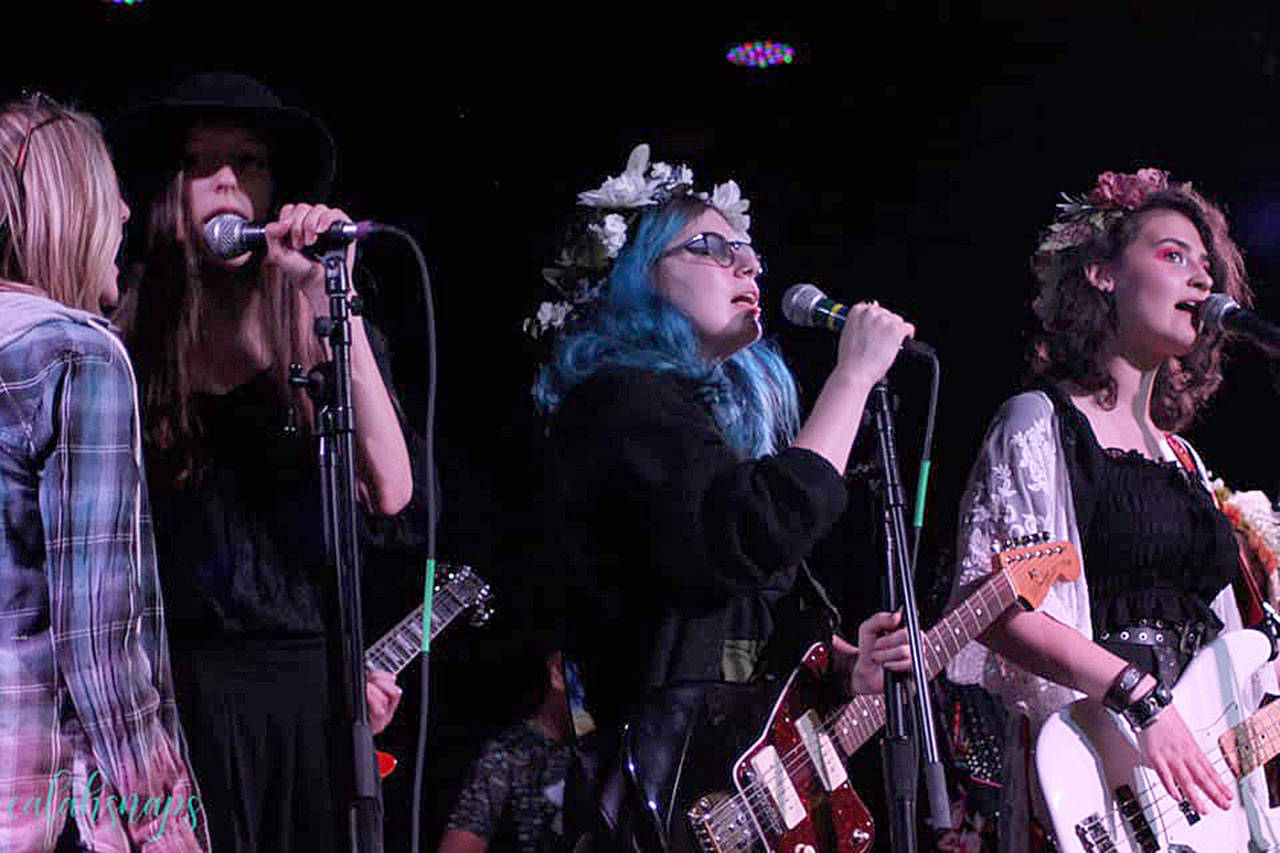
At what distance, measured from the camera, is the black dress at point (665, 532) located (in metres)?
2.69

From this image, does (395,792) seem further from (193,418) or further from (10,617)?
(10,617)

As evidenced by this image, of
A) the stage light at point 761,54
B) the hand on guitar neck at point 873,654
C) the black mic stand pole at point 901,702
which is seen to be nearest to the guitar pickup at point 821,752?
the hand on guitar neck at point 873,654

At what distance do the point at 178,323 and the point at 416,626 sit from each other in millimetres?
1727

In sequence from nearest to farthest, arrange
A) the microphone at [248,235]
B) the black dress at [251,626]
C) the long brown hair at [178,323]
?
1. the microphone at [248,235]
2. the black dress at [251,626]
3. the long brown hair at [178,323]

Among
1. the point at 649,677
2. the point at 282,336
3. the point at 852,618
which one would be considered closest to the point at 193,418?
the point at 282,336

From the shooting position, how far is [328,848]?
238 centimetres

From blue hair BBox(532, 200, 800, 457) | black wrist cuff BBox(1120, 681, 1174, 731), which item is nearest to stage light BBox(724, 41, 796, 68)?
blue hair BBox(532, 200, 800, 457)

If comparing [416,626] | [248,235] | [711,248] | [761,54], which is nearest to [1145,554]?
[711,248]

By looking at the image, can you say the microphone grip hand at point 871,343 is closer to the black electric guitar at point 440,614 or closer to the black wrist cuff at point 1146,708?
the black wrist cuff at point 1146,708

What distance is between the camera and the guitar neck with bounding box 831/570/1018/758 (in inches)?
124

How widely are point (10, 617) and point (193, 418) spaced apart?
0.83 metres

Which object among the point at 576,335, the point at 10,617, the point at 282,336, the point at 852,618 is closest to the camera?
the point at 10,617

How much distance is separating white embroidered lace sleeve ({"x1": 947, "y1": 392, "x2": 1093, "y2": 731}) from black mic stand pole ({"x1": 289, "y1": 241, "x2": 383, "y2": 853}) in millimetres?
1776

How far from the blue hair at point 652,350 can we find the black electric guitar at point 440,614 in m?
1.15
